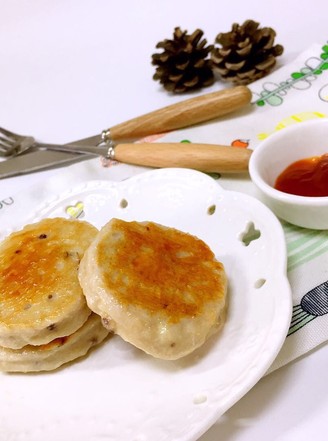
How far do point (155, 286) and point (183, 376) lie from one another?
0.22 meters

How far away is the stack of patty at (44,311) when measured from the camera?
152cm

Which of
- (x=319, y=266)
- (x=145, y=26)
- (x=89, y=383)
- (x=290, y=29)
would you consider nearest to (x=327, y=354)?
(x=319, y=266)

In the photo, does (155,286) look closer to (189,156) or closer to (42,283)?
(42,283)

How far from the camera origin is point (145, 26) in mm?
3506

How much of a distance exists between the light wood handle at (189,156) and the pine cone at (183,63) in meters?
0.63

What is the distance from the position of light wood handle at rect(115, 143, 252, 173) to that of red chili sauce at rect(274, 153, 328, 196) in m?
0.17

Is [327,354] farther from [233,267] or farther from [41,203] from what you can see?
[41,203]

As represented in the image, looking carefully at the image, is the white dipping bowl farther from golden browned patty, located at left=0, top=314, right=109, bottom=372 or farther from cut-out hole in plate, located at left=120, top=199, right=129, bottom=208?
golden browned patty, located at left=0, top=314, right=109, bottom=372

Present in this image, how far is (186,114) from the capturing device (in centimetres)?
246

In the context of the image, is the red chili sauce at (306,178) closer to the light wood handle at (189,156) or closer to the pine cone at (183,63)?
the light wood handle at (189,156)

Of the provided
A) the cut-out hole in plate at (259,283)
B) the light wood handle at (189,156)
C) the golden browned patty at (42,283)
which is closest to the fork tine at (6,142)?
the light wood handle at (189,156)

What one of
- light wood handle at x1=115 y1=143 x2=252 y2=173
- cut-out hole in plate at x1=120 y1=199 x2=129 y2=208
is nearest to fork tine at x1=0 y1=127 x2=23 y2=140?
light wood handle at x1=115 y1=143 x2=252 y2=173

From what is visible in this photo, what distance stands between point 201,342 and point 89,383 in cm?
29

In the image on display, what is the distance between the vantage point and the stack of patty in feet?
4.99
